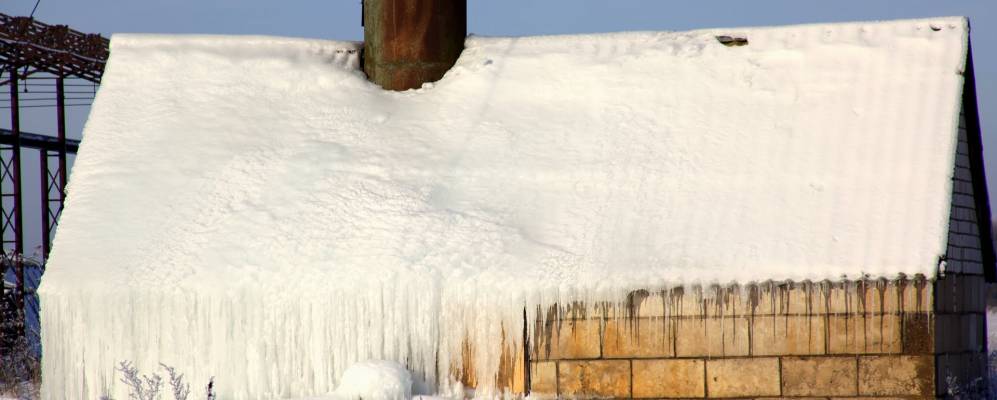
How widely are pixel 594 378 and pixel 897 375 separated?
2279mm

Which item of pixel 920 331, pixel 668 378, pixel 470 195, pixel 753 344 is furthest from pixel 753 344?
pixel 470 195

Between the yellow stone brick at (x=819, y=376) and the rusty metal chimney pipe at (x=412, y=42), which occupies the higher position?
the rusty metal chimney pipe at (x=412, y=42)

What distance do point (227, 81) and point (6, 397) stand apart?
14.0ft

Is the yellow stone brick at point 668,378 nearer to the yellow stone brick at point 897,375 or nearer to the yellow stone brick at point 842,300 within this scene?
the yellow stone brick at point 842,300

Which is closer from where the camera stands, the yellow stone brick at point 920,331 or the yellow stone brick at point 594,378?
the yellow stone brick at point 920,331


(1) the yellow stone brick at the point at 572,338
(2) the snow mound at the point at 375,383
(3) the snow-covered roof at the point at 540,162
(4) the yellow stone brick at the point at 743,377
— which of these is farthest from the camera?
(3) the snow-covered roof at the point at 540,162

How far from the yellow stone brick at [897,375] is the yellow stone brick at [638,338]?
1.48 metres

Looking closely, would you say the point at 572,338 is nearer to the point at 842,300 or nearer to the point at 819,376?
the point at 819,376

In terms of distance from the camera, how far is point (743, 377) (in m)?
8.57

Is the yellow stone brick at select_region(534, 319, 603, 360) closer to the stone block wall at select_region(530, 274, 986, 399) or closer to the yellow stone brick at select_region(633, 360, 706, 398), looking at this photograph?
the stone block wall at select_region(530, 274, 986, 399)

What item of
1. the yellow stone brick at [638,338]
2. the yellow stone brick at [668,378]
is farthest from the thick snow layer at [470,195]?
the yellow stone brick at [668,378]

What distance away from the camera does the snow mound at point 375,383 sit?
8312 millimetres

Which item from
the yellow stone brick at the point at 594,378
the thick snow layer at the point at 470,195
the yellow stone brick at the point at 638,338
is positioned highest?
the thick snow layer at the point at 470,195

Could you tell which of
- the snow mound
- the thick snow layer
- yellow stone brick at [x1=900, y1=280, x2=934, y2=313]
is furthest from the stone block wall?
the snow mound
